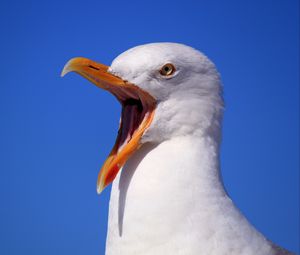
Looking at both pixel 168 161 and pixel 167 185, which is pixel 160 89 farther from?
pixel 167 185

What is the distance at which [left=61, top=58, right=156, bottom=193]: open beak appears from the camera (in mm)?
3902

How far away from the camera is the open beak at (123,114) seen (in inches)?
154

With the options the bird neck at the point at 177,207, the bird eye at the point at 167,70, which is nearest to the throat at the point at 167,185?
the bird neck at the point at 177,207

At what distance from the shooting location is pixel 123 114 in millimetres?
4199

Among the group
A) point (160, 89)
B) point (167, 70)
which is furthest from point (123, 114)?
point (167, 70)

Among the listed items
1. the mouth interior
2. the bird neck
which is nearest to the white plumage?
the bird neck

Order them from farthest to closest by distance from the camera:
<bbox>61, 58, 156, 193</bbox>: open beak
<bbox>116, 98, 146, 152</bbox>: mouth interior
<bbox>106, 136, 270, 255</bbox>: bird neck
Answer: <bbox>116, 98, 146, 152</bbox>: mouth interior < <bbox>61, 58, 156, 193</bbox>: open beak < <bbox>106, 136, 270, 255</bbox>: bird neck

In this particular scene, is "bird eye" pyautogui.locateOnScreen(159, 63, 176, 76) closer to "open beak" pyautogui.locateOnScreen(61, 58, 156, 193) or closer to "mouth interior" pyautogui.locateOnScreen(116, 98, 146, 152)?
"open beak" pyautogui.locateOnScreen(61, 58, 156, 193)

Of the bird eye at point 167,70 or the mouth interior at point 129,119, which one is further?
the mouth interior at point 129,119

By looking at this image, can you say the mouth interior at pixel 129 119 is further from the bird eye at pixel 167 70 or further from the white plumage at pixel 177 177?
the bird eye at pixel 167 70

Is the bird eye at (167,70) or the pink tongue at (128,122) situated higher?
the bird eye at (167,70)

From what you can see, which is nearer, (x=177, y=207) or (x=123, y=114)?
(x=177, y=207)

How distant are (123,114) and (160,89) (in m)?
0.43

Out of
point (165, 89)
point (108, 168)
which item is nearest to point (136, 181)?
point (108, 168)
